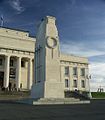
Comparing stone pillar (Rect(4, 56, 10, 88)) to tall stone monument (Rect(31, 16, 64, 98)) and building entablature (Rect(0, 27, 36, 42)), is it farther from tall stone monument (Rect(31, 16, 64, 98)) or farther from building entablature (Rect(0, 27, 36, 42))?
tall stone monument (Rect(31, 16, 64, 98))

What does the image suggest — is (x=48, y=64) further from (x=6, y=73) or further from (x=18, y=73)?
(x=18, y=73)

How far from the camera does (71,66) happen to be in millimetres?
82062

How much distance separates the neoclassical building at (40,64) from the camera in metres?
28.3

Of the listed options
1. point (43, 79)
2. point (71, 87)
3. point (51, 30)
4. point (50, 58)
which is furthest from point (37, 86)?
point (71, 87)

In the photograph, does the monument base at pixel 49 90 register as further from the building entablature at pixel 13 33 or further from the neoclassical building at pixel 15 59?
the building entablature at pixel 13 33

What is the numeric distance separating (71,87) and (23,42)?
2364 cm

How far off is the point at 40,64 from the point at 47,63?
1426 mm

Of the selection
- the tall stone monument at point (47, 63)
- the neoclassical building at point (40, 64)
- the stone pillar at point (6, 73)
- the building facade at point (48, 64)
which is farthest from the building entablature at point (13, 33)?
the tall stone monument at point (47, 63)

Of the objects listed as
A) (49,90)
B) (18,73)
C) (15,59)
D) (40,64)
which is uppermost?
(15,59)

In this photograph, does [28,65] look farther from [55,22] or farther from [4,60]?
[55,22]

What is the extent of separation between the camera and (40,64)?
2939 cm

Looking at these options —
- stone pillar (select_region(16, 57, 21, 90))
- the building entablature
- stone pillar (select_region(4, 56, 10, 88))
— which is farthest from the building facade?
the building entablature

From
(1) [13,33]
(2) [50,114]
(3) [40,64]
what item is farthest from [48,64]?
(1) [13,33]

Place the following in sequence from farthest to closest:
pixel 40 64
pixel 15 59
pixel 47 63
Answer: pixel 15 59 < pixel 40 64 < pixel 47 63
